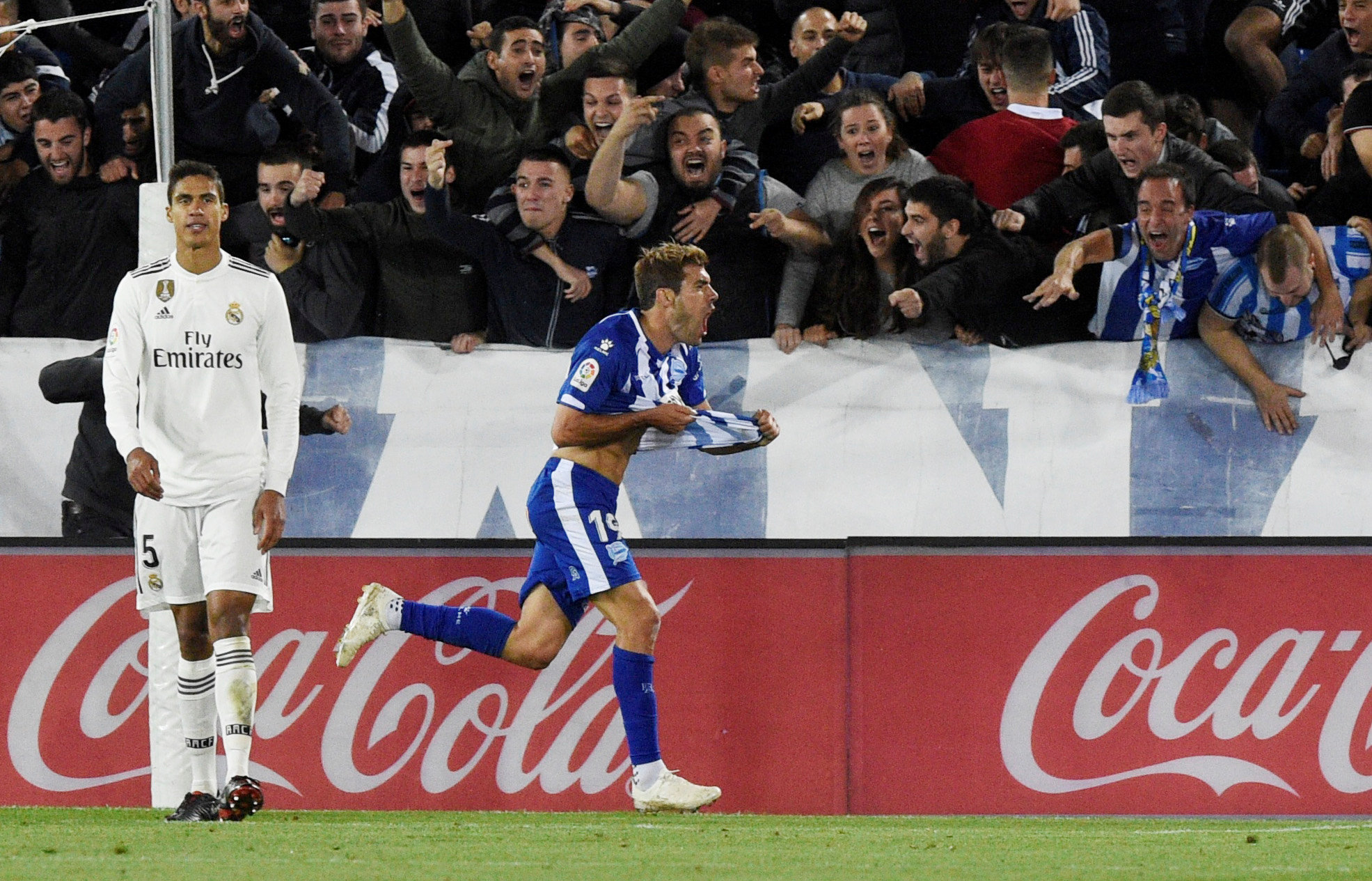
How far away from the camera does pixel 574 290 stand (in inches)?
277

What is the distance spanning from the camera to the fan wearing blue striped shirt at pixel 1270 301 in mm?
6590

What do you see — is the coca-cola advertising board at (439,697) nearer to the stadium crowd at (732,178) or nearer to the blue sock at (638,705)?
the blue sock at (638,705)

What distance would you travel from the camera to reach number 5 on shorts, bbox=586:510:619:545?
5609mm

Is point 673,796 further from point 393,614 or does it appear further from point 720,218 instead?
point 720,218

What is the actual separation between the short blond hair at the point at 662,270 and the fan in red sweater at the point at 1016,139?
1.93 meters

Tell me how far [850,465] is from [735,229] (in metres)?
1.19

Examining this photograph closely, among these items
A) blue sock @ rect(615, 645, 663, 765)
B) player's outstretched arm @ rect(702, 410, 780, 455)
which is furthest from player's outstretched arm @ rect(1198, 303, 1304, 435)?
blue sock @ rect(615, 645, 663, 765)

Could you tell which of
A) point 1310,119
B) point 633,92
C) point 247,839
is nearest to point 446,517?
point 633,92

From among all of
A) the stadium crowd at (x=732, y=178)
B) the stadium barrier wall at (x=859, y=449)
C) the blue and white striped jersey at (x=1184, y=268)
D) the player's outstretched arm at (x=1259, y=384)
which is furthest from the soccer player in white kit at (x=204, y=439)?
the player's outstretched arm at (x=1259, y=384)

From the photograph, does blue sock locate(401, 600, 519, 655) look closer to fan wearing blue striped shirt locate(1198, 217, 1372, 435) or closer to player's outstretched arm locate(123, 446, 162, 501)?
player's outstretched arm locate(123, 446, 162, 501)

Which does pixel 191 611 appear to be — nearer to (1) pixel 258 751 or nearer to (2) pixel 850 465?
(1) pixel 258 751

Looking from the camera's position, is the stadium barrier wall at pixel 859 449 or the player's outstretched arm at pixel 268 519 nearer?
the player's outstretched arm at pixel 268 519

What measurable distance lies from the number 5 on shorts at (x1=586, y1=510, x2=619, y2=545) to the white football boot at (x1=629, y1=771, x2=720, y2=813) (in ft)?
2.69

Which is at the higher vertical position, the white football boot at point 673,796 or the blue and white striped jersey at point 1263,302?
Answer: the blue and white striped jersey at point 1263,302
